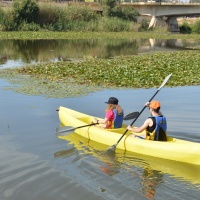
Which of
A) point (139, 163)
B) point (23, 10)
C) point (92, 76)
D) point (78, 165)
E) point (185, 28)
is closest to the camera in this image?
point (78, 165)

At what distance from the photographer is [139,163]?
8.32 meters

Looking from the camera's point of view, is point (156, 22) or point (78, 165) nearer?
point (78, 165)

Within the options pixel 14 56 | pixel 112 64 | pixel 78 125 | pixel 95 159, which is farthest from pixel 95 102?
pixel 14 56

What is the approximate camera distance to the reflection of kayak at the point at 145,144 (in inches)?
320

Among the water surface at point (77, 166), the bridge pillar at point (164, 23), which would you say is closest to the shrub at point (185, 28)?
the bridge pillar at point (164, 23)

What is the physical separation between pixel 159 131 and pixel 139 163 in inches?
29.4

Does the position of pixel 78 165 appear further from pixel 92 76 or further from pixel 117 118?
pixel 92 76

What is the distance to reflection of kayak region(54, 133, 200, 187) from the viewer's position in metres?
7.78

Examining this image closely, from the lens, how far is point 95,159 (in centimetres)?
850

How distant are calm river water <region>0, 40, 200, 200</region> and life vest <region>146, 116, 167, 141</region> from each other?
0.43 metres

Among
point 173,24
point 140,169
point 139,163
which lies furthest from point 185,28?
point 140,169

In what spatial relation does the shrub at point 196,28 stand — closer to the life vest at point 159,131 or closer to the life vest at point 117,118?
the life vest at point 117,118

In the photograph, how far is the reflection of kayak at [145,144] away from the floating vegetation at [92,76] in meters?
4.46

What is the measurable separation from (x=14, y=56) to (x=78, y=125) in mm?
17521
